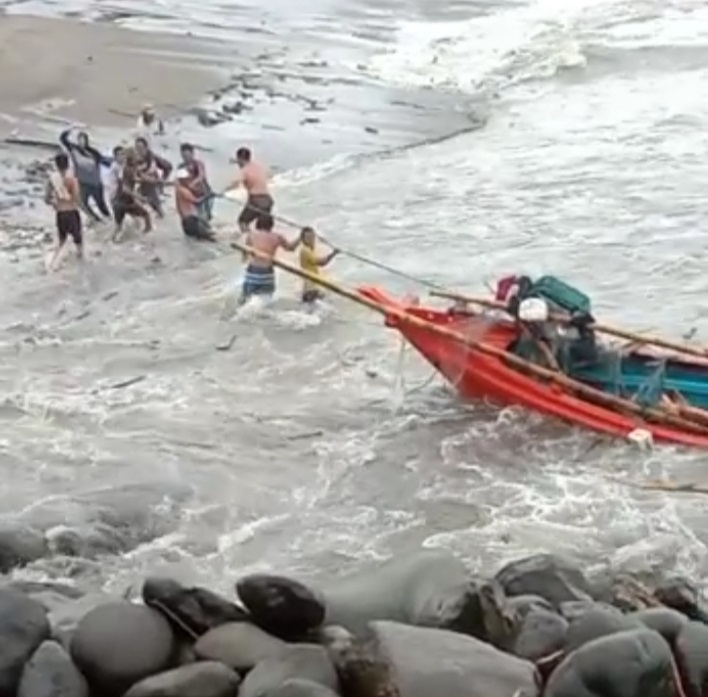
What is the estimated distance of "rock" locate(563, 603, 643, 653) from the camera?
30.4 feet

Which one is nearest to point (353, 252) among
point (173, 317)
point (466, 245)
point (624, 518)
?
point (466, 245)

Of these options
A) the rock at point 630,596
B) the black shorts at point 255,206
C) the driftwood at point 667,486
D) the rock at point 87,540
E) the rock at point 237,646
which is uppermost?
the black shorts at point 255,206

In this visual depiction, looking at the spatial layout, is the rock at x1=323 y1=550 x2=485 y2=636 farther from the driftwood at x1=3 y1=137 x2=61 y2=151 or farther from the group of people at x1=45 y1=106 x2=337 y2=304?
the driftwood at x1=3 y1=137 x2=61 y2=151

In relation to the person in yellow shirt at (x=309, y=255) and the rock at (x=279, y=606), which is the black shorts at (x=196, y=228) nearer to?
the person in yellow shirt at (x=309, y=255)

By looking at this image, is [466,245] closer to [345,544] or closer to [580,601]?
[345,544]

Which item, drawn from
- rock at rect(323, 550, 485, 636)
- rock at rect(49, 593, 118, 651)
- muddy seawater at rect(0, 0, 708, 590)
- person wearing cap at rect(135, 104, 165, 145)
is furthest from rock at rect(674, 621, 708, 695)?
person wearing cap at rect(135, 104, 165, 145)

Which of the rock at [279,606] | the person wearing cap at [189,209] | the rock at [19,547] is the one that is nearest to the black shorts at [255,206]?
the person wearing cap at [189,209]

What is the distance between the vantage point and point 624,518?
13445 millimetres

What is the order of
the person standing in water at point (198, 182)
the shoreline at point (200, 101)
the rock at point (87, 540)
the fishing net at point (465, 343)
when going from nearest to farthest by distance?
the rock at point (87, 540) < the fishing net at point (465, 343) < the person standing in water at point (198, 182) < the shoreline at point (200, 101)

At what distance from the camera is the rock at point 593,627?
927 cm

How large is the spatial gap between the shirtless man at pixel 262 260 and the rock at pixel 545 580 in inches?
273

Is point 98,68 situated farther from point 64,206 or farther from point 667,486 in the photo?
point 667,486

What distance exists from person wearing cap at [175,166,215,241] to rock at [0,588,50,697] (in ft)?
37.2

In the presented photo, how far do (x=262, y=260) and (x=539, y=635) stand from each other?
842 cm
